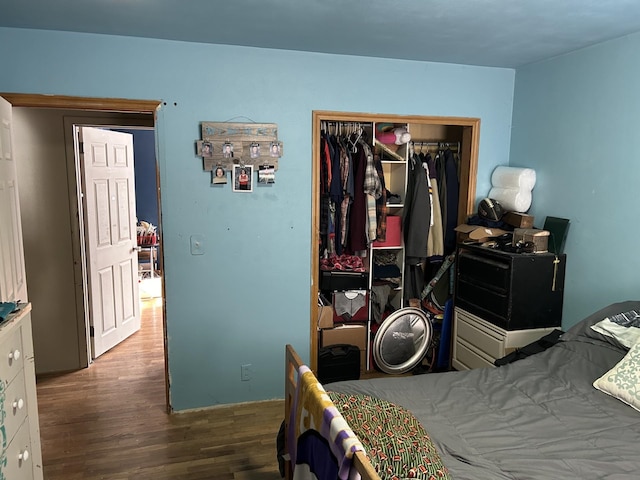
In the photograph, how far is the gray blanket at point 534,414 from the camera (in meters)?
1.65

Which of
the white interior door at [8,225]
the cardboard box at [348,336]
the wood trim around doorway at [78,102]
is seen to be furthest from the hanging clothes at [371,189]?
the white interior door at [8,225]

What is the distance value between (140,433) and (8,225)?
1491 mm

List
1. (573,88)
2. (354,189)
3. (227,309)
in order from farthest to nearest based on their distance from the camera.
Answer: (354,189)
(227,309)
(573,88)

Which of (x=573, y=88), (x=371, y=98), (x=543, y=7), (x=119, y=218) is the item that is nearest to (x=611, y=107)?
(x=573, y=88)

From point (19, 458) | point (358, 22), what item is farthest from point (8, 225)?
point (358, 22)

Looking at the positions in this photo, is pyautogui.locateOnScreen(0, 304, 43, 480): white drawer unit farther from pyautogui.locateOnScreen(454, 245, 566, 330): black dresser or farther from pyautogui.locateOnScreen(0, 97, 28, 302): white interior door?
pyautogui.locateOnScreen(454, 245, 566, 330): black dresser

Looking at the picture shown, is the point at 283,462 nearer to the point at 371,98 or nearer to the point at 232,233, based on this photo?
the point at 232,233

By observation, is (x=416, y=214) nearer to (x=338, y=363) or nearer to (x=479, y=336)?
(x=479, y=336)

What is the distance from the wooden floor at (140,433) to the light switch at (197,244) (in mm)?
1125

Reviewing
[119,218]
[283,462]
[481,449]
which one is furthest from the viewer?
[119,218]

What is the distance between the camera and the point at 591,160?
9.33 feet

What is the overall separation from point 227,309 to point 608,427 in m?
2.24

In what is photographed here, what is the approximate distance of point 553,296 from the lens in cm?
303

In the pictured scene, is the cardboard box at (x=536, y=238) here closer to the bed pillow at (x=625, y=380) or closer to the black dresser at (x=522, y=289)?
the black dresser at (x=522, y=289)
